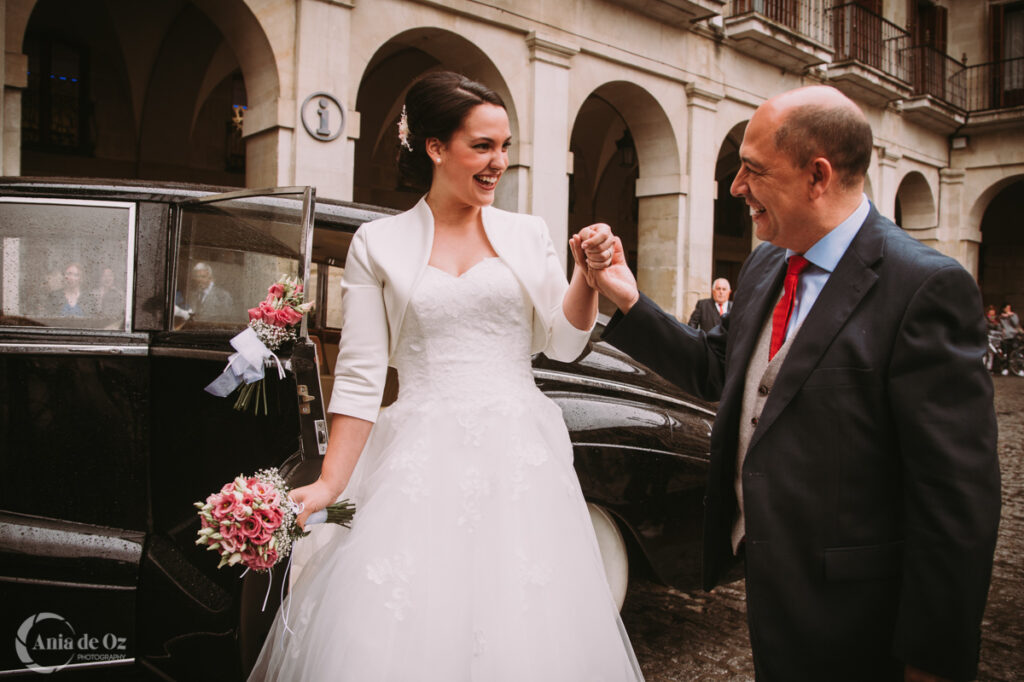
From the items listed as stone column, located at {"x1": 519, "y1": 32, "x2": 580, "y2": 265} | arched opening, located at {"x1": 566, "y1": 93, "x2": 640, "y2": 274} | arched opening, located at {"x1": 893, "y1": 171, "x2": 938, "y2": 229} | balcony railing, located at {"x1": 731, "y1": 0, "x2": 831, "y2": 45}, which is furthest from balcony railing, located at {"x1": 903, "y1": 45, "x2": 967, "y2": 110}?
stone column, located at {"x1": 519, "y1": 32, "x2": 580, "y2": 265}

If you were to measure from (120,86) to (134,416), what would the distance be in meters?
12.7

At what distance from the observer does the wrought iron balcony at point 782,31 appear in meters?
13.5

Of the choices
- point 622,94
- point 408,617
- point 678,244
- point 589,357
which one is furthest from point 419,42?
point 408,617

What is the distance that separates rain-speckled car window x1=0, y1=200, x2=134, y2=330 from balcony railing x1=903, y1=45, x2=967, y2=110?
20.5 metres

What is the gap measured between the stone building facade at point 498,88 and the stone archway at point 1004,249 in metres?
6.26

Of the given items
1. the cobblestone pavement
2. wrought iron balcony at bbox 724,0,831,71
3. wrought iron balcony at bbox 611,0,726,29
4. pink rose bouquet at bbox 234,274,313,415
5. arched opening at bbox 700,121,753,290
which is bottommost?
the cobblestone pavement

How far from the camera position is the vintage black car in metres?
2.56

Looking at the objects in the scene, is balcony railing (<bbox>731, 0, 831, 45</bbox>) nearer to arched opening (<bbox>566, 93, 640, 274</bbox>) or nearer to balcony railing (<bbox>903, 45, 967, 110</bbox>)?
arched opening (<bbox>566, 93, 640, 274</bbox>)

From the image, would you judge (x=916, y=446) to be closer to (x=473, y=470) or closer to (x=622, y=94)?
(x=473, y=470)

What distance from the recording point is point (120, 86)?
13.3 m

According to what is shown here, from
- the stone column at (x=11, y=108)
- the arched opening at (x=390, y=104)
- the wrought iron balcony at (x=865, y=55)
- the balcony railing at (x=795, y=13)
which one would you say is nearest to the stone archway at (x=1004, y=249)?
the wrought iron balcony at (x=865, y=55)

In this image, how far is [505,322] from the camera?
7.29ft

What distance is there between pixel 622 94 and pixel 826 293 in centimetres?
1200

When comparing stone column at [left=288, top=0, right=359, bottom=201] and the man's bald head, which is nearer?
the man's bald head
